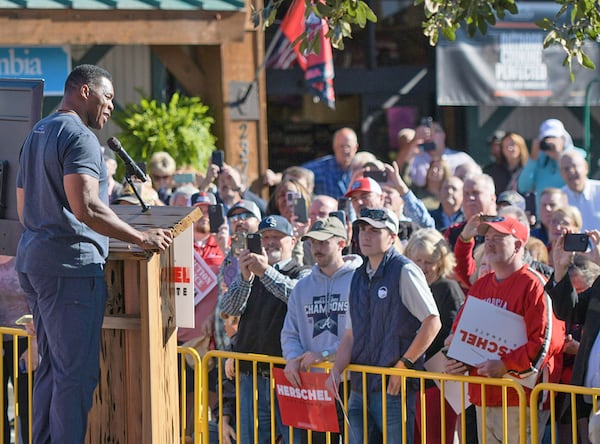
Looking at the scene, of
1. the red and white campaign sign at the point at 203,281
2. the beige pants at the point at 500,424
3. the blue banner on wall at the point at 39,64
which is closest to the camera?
the beige pants at the point at 500,424

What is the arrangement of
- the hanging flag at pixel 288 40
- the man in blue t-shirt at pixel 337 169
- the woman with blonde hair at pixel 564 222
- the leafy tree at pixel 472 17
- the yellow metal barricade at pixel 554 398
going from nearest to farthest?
the yellow metal barricade at pixel 554 398, the leafy tree at pixel 472 17, the woman with blonde hair at pixel 564 222, the man in blue t-shirt at pixel 337 169, the hanging flag at pixel 288 40

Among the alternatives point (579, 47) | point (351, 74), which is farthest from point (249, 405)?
point (351, 74)

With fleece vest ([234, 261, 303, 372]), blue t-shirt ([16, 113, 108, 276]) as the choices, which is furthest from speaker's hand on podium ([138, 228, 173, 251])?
fleece vest ([234, 261, 303, 372])

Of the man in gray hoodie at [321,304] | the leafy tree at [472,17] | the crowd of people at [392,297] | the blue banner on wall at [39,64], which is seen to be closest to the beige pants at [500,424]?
the crowd of people at [392,297]

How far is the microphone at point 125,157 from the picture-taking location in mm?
5898

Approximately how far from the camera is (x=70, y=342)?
570 cm

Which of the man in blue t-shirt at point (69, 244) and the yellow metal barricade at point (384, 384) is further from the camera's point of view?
the yellow metal barricade at point (384, 384)

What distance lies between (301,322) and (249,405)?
669mm

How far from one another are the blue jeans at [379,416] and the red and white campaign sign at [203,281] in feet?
6.32

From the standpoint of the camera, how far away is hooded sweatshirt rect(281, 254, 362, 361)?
6.98 meters

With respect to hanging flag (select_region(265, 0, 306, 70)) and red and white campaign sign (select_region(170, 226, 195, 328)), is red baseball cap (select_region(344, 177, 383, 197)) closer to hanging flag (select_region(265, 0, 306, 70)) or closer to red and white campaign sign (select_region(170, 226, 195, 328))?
red and white campaign sign (select_region(170, 226, 195, 328))

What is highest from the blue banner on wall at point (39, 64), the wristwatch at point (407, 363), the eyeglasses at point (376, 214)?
the blue banner on wall at point (39, 64)

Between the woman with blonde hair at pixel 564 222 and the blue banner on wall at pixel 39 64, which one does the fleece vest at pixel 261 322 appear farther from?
the blue banner on wall at pixel 39 64

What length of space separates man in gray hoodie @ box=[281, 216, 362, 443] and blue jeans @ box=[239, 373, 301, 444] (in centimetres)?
36
